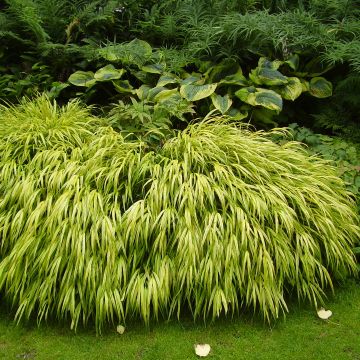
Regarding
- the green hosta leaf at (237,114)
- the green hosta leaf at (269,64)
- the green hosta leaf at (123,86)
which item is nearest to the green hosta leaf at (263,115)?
the green hosta leaf at (237,114)

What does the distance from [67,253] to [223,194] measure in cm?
93

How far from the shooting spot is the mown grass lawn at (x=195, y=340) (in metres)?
2.49

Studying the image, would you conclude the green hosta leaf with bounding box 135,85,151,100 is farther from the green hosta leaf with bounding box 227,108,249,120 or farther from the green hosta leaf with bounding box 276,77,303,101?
the green hosta leaf with bounding box 276,77,303,101

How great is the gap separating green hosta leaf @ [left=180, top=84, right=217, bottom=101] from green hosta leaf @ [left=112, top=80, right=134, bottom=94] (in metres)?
0.49

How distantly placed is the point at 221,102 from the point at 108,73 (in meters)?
1.05

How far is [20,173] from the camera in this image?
2957 mm

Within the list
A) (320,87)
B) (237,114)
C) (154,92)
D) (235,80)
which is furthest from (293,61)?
(154,92)

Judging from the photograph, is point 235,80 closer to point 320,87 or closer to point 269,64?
point 269,64

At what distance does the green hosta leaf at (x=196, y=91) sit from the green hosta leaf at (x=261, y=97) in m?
0.22

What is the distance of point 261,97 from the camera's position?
3777 mm

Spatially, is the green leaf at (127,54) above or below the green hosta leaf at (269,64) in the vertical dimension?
below

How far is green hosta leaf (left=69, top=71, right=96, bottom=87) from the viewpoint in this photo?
13.5 feet

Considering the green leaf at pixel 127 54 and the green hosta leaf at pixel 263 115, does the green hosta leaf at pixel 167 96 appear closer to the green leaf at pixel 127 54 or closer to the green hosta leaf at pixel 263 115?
the green leaf at pixel 127 54

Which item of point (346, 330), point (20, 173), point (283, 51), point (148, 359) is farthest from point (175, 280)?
point (283, 51)
